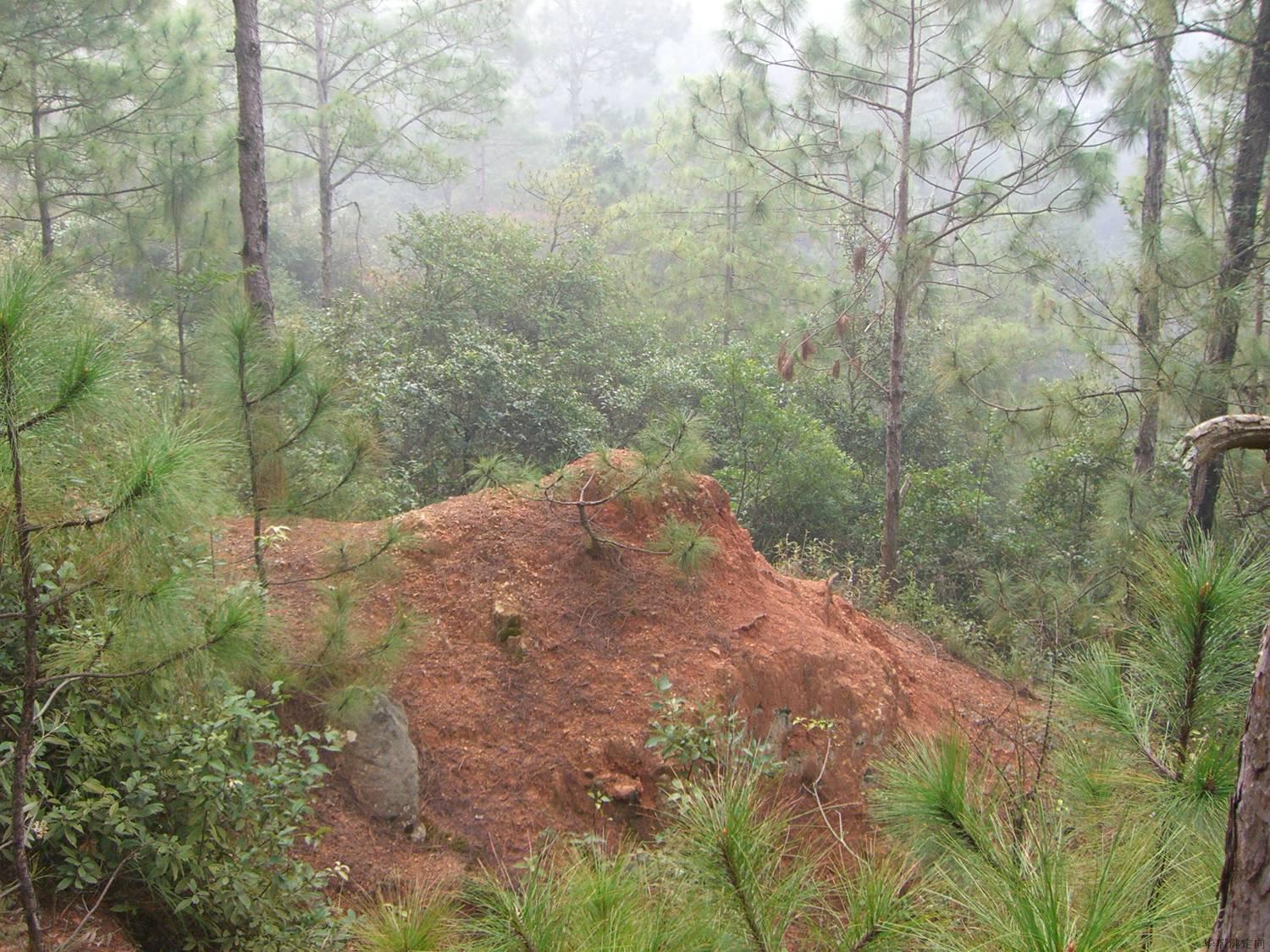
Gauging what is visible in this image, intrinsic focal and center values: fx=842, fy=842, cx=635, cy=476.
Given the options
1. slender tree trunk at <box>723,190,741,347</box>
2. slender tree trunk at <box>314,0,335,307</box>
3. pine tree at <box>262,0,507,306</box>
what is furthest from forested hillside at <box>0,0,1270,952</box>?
slender tree trunk at <box>723,190,741,347</box>

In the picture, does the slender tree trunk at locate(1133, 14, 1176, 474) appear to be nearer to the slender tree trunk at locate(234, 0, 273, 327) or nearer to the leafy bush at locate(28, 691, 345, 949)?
the slender tree trunk at locate(234, 0, 273, 327)

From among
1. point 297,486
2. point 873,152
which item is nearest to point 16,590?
point 297,486

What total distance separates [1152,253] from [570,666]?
565 cm

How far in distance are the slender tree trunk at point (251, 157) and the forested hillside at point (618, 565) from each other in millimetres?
39

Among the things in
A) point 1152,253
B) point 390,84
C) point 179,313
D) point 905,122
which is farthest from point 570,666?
point 390,84

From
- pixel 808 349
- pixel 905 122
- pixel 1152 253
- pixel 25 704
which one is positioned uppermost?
pixel 905 122

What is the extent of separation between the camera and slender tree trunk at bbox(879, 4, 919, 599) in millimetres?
8844

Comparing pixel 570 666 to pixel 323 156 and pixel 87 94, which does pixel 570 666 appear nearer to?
pixel 87 94

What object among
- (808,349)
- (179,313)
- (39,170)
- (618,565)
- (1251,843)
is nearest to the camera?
(1251,843)

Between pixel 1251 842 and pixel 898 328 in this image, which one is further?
pixel 898 328

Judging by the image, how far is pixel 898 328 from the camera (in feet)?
29.7

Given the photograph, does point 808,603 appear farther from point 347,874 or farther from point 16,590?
point 16,590

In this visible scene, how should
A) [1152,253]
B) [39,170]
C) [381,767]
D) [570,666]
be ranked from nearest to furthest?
[381,767], [570,666], [1152,253], [39,170]

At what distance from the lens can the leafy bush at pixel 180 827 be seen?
2484mm
